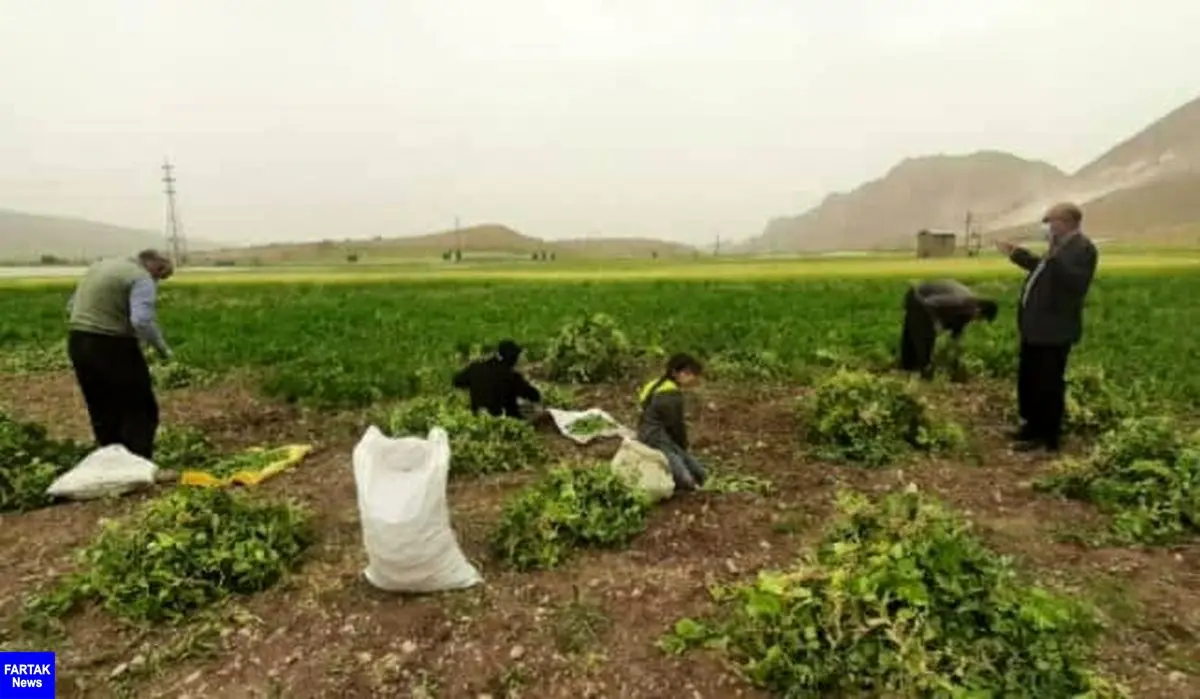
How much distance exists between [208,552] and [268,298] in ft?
79.7

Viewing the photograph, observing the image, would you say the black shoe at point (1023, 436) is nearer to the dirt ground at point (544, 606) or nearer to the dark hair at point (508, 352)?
the dirt ground at point (544, 606)

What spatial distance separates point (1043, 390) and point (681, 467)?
3.57 metres

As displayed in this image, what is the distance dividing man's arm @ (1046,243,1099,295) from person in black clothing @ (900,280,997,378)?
2.49 metres

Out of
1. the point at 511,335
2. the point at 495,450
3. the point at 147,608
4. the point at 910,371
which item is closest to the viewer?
the point at 147,608

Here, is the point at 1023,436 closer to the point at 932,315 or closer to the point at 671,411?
the point at 932,315

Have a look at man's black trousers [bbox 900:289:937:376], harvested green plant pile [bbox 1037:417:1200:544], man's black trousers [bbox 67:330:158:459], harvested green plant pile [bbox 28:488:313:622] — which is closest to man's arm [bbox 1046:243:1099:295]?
harvested green plant pile [bbox 1037:417:1200:544]

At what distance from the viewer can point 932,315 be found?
10273 mm

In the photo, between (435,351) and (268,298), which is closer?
(435,351)

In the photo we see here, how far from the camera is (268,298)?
27.8 metres

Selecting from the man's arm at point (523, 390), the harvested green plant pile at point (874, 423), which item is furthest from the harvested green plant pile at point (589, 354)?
the harvested green plant pile at point (874, 423)

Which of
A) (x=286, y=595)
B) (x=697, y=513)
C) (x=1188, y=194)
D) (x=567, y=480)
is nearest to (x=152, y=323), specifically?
(x=286, y=595)

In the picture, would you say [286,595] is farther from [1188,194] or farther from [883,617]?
[1188,194]

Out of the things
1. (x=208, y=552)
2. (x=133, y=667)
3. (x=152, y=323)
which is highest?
(x=152, y=323)

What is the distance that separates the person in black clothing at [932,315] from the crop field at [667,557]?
2.50 feet
